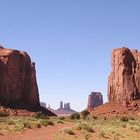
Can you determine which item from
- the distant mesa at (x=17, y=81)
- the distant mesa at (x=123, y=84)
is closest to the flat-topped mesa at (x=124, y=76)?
the distant mesa at (x=123, y=84)

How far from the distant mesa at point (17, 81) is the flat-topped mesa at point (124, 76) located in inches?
672

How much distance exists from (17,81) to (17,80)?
243 millimetres

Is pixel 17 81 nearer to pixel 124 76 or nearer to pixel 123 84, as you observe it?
pixel 123 84

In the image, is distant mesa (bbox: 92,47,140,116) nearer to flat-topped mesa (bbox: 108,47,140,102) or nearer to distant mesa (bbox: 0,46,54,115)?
flat-topped mesa (bbox: 108,47,140,102)

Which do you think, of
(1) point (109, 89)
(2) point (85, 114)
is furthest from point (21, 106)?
Answer: (1) point (109, 89)

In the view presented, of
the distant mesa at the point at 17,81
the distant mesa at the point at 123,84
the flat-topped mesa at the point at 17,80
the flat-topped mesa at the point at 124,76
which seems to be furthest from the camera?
the flat-topped mesa at the point at 124,76

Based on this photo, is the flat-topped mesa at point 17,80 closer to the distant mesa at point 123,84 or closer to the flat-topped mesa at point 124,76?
the distant mesa at point 123,84

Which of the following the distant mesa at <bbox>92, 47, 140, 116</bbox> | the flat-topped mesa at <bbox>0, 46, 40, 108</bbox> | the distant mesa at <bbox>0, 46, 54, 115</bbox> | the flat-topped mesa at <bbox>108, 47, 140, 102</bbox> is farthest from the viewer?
the flat-topped mesa at <bbox>108, 47, 140, 102</bbox>

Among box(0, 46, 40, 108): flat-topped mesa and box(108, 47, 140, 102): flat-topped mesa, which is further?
box(108, 47, 140, 102): flat-topped mesa

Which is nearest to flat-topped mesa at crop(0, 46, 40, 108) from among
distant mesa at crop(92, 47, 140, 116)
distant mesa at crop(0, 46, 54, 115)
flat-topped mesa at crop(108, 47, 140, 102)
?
distant mesa at crop(0, 46, 54, 115)

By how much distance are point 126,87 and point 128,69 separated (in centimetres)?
494

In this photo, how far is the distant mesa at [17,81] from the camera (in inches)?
3905

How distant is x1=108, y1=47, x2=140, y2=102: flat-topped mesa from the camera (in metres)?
100

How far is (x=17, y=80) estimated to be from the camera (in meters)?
103
